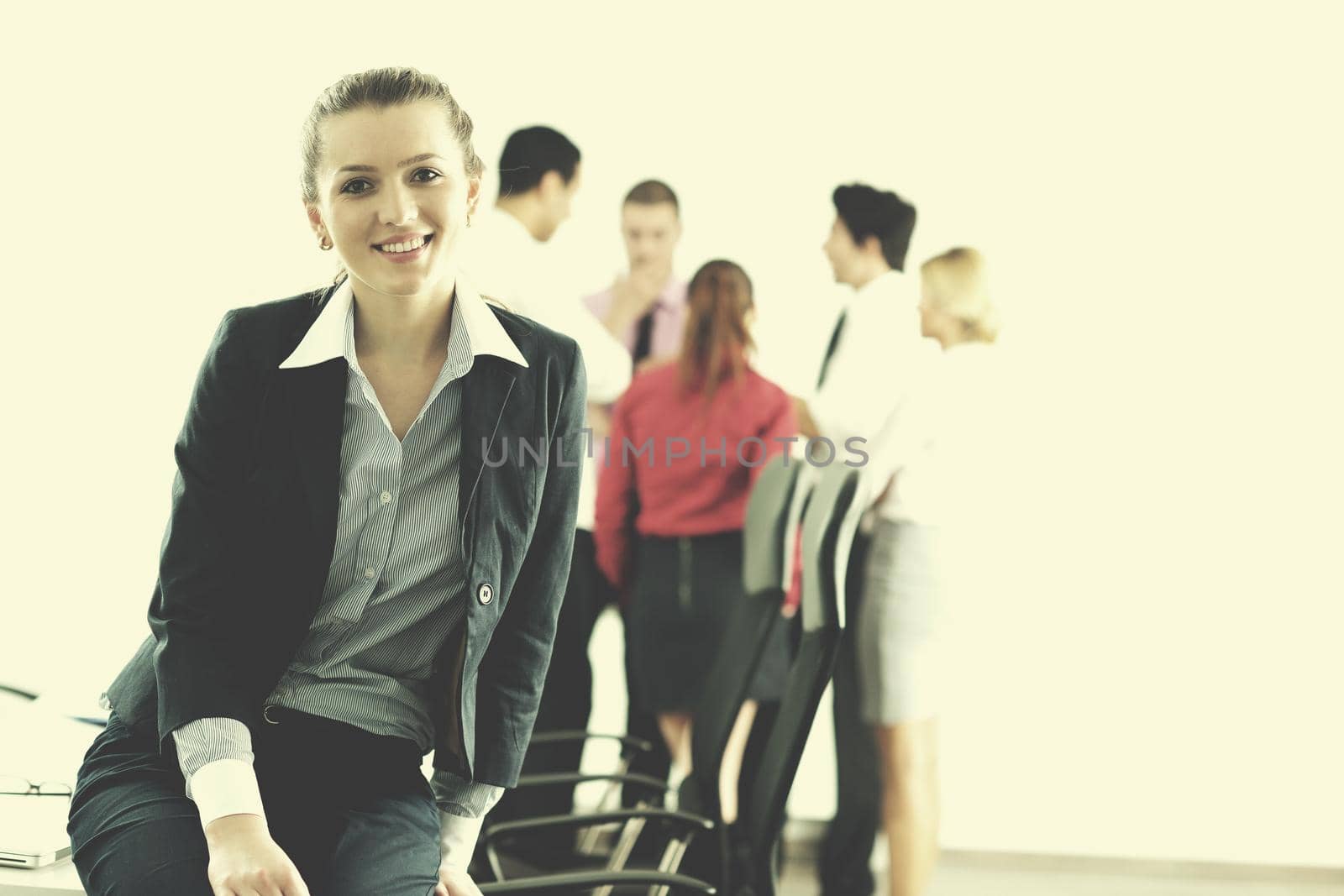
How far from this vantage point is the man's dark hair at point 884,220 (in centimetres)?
312

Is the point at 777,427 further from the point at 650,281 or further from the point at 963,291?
the point at 650,281

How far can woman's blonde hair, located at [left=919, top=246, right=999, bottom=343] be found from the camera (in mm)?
3020

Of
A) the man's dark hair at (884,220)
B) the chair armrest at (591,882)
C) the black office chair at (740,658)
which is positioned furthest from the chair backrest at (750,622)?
the man's dark hair at (884,220)

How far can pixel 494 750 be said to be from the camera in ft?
4.04

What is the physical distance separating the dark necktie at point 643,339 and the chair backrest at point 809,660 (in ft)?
5.42

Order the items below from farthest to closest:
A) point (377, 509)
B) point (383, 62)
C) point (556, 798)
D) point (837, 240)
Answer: point (383, 62), point (837, 240), point (556, 798), point (377, 509)

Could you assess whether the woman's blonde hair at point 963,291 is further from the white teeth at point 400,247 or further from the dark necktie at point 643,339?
the white teeth at point 400,247

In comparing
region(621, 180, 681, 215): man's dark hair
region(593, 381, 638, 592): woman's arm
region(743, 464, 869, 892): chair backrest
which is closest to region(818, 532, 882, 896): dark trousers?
region(593, 381, 638, 592): woman's arm

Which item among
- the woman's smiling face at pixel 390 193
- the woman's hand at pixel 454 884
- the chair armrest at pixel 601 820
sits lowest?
the chair armrest at pixel 601 820

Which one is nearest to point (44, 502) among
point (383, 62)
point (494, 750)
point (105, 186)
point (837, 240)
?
point (105, 186)

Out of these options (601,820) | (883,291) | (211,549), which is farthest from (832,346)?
(211,549)

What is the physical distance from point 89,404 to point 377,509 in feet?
8.99

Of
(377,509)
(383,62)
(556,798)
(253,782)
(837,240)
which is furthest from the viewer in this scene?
(383,62)

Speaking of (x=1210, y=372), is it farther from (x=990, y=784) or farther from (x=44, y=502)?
(x=44, y=502)
